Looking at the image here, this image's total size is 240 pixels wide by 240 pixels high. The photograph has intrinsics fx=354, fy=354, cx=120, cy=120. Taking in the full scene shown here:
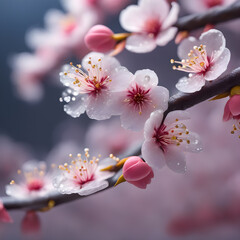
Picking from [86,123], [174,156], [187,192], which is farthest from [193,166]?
[174,156]

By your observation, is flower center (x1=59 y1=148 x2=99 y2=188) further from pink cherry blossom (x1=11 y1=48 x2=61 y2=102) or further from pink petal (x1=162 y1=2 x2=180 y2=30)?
pink cherry blossom (x1=11 y1=48 x2=61 y2=102)

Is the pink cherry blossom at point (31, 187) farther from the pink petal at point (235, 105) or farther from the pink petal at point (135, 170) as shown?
the pink petal at point (235, 105)

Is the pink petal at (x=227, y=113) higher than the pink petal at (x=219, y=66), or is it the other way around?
the pink petal at (x=219, y=66)

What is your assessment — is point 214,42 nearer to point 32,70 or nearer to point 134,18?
point 134,18

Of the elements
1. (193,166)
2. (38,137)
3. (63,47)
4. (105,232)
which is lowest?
(105,232)

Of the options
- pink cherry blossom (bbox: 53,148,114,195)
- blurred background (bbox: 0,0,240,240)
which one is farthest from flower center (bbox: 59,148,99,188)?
blurred background (bbox: 0,0,240,240)

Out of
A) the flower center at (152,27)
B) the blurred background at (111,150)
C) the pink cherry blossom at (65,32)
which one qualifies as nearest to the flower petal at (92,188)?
the flower center at (152,27)

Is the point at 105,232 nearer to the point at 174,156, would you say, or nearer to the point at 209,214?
the point at 209,214
